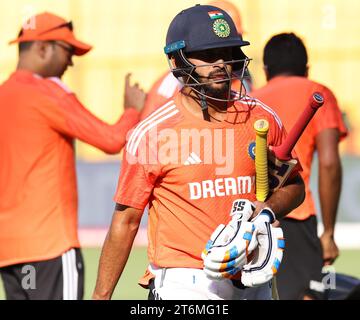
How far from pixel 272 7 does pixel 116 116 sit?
3062 mm

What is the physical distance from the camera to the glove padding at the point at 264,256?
476 cm

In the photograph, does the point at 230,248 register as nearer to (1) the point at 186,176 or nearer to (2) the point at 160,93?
(1) the point at 186,176

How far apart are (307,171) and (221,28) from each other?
7.51 ft

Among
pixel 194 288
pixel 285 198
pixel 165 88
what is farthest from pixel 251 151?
pixel 165 88

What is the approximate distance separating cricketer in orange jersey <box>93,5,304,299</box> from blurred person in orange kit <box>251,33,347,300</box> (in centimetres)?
208

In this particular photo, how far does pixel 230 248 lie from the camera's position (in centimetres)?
466

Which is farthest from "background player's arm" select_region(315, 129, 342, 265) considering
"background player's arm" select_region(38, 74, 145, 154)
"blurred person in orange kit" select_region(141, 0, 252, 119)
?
"background player's arm" select_region(38, 74, 145, 154)

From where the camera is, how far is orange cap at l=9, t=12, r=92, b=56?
7242 mm

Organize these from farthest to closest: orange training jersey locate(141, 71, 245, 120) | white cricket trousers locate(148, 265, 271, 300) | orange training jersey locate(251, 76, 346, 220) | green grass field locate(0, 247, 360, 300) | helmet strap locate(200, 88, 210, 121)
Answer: green grass field locate(0, 247, 360, 300)
orange training jersey locate(141, 71, 245, 120)
orange training jersey locate(251, 76, 346, 220)
helmet strap locate(200, 88, 210, 121)
white cricket trousers locate(148, 265, 271, 300)

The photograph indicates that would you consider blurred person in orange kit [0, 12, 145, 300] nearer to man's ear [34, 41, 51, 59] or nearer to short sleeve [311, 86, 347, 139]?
man's ear [34, 41, 51, 59]

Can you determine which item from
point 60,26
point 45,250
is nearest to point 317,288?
point 45,250

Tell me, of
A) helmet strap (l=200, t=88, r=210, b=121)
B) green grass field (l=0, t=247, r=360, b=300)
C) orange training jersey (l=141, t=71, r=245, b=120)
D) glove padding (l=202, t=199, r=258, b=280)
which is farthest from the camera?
green grass field (l=0, t=247, r=360, b=300)

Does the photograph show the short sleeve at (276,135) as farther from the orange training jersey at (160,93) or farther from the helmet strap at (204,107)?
the orange training jersey at (160,93)

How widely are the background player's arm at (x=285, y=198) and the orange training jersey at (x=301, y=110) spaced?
183 centimetres
